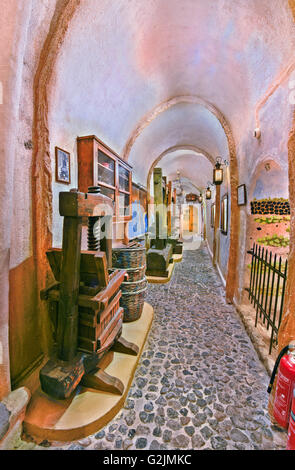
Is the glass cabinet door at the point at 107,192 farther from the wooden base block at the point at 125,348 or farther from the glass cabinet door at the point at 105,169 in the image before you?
the wooden base block at the point at 125,348

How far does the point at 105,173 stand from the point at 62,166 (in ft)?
2.88

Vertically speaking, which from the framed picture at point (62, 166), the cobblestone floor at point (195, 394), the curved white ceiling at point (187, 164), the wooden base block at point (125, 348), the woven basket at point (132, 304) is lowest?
the cobblestone floor at point (195, 394)

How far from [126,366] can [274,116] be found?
3.36 meters

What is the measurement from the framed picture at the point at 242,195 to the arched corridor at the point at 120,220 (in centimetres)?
4

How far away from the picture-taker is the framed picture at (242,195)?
11.2 feet

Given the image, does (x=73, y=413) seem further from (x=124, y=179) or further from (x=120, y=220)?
(x=124, y=179)

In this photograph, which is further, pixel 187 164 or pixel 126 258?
pixel 187 164

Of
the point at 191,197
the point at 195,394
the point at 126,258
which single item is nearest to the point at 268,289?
the point at 195,394

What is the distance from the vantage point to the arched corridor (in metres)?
1.53

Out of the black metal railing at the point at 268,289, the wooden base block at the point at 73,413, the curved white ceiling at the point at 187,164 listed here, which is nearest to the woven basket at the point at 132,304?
the wooden base block at the point at 73,413

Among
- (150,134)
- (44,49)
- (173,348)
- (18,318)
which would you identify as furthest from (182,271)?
(44,49)

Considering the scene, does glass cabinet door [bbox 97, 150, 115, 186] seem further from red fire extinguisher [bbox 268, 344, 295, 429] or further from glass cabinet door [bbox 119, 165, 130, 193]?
red fire extinguisher [bbox 268, 344, 295, 429]

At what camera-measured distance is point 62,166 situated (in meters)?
2.26

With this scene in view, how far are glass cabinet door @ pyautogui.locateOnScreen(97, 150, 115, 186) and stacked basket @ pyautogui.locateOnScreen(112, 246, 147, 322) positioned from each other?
1.09 m
